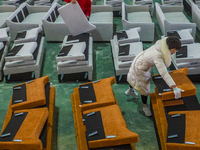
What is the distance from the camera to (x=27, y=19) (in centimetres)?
614

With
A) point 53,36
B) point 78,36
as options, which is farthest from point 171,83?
point 53,36

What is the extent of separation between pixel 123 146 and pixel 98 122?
40 centimetres

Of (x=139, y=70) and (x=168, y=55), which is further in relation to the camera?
(x=139, y=70)

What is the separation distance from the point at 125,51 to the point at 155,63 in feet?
4.66

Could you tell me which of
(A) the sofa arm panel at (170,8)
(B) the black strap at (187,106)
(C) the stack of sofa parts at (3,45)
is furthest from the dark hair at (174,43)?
(A) the sofa arm panel at (170,8)

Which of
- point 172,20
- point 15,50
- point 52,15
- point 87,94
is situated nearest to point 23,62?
point 15,50

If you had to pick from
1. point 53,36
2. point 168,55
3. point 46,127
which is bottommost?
point 46,127

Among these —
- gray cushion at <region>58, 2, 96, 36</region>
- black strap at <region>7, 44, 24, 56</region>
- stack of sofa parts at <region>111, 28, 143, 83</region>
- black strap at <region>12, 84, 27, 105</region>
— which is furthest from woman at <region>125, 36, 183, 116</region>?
black strap at <region>7, 44, 24, 56</region>

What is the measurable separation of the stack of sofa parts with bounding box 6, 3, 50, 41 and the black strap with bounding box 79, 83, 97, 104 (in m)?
2.94

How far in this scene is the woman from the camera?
2.71 meters

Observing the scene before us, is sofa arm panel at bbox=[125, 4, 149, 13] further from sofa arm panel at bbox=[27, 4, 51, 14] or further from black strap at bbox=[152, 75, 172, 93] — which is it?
black strap at bbox=[152, 75, 172, 93]

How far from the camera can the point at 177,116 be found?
264 cm

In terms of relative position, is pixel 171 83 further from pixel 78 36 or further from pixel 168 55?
pixel 78 36

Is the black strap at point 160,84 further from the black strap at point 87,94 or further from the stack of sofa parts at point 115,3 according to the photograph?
the stack of sofa parts at point 115,3
